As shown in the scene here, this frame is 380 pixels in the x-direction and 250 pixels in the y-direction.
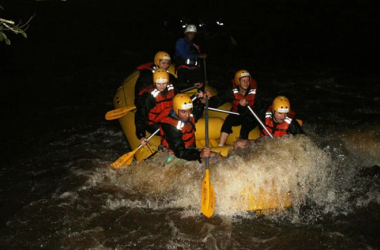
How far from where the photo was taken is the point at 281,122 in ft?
15.5

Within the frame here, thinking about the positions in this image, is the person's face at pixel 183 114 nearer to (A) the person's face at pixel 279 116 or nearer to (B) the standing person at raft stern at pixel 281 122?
(B) the standing person at raft stern at pixel 281 122

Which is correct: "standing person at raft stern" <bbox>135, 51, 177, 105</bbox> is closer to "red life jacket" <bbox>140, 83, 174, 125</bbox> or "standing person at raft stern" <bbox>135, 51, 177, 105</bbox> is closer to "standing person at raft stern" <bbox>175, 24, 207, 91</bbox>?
"red life jacket" <bbox>140, 83, 174, 125</bbox>

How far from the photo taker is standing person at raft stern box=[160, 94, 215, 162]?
437 centimetres

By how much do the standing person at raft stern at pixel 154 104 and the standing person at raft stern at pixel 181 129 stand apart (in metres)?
0.68

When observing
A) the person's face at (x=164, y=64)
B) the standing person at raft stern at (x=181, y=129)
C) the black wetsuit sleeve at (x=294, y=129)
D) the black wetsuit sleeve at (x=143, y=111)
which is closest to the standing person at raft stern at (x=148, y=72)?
the person's face at (x=164, y=64)

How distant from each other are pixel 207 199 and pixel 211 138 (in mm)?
→ 1369

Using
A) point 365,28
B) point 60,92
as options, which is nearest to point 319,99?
point 60,92

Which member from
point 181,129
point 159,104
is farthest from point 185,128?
point 159,104

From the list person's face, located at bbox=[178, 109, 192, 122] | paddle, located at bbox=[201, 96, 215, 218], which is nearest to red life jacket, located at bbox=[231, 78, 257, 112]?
person's face, located at bbox=[178, 109, 192, 122]

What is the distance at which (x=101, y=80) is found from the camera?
1090cm

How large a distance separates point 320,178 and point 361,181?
96 cm

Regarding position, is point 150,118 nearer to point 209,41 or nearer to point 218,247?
point 218,247

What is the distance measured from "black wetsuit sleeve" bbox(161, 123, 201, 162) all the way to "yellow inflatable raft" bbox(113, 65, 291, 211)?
0.50 metres

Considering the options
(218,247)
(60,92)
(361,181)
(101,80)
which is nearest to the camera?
(218,247)
